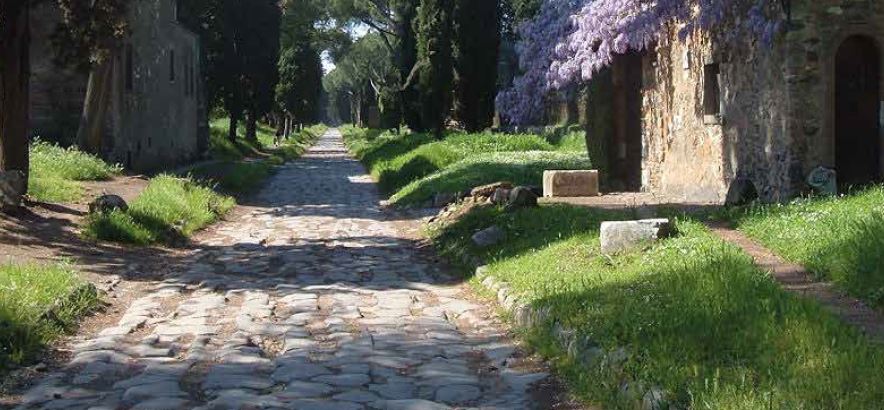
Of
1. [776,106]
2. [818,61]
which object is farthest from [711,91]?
[818,61]

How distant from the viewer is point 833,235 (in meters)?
9.34

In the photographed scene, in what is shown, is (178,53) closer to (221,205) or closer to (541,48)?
(541,48)

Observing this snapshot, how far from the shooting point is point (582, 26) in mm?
20312

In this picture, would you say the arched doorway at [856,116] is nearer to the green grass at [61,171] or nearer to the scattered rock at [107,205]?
the scattered rock at [107,205]

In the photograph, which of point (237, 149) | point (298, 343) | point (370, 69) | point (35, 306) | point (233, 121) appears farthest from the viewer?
point (370, 69)

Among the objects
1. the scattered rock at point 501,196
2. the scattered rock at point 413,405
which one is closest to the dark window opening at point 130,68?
the scattered rock at point 501,196

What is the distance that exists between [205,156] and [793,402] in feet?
115

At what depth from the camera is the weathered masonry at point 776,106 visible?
1345cm

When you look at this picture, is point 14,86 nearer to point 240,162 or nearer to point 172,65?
point 172,65

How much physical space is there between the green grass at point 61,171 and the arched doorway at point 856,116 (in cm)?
1150

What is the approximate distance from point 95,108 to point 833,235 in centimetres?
1871

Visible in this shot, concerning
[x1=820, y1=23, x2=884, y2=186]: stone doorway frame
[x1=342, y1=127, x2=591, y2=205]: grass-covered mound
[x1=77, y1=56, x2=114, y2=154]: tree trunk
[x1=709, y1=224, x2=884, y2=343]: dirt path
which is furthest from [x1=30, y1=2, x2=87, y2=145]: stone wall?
[x1=709, y1=224, x2=884, y2=343]: dirt path

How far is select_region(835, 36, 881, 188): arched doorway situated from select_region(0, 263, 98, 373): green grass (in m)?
9.30

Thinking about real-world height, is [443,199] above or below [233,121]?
below
